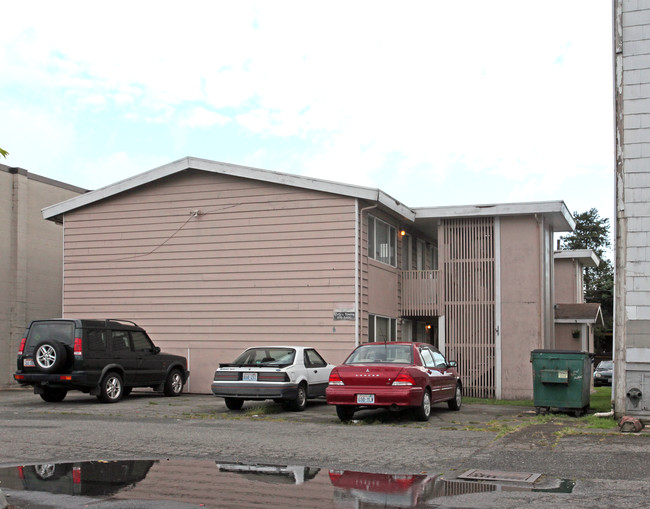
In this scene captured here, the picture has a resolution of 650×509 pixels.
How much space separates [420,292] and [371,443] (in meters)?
11.4

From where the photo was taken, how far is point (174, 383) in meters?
19.4

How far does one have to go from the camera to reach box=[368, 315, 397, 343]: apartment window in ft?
65.7

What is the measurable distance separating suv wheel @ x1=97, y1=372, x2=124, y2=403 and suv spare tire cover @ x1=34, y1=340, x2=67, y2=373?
1095 millimetres

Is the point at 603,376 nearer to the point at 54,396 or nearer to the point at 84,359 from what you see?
the point at 54,396

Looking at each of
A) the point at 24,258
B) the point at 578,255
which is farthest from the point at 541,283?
the point at 24,258

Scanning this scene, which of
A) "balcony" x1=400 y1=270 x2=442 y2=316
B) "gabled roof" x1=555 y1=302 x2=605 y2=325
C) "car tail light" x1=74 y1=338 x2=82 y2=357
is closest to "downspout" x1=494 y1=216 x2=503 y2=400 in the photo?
"balcony" x1=400 y1=270 x2=442 y2=316

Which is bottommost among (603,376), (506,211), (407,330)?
(603,376)

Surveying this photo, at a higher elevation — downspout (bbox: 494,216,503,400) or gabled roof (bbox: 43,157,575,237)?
gabled roof (bbox: 43,157,575,237)

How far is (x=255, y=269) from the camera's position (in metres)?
20.2

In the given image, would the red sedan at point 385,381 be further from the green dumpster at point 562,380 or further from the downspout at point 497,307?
the downspout at point 497,307

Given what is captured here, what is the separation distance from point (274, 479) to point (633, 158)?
937cm

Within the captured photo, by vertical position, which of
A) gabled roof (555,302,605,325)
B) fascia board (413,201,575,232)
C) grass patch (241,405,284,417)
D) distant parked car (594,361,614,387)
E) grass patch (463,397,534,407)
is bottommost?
distant parked car (594,361,614,387)

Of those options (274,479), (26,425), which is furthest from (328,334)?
(274,479)

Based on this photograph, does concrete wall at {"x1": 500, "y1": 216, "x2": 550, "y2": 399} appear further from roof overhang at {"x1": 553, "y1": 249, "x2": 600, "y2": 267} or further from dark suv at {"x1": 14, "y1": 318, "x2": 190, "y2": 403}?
dark suv at {"x1": 14, "y1": 318, "x2": 190, "y2": 403}
